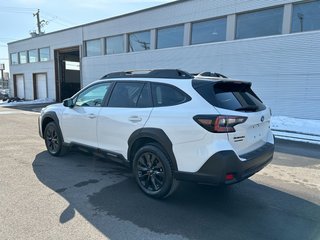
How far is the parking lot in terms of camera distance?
3.12 m

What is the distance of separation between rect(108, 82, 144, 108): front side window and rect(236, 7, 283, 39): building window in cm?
1061

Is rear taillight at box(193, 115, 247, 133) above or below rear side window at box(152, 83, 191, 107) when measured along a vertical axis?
below

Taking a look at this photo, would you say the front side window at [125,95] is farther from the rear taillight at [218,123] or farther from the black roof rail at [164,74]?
the rear taillight at [218,123]

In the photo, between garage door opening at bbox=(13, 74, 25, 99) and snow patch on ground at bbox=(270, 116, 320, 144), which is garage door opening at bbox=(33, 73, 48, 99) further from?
snow patch on ground at bbox=(270, 116, 320, 144)

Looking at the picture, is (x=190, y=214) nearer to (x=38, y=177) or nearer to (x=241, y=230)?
(x=241, y=230)

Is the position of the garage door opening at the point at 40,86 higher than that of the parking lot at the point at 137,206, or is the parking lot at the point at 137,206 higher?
the garage door opening at the point at 40,86

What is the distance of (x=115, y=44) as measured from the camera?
20812 millimetres

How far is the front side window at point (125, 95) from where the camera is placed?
4332mm

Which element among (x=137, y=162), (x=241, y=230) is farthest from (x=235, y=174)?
(x=137, y=162)

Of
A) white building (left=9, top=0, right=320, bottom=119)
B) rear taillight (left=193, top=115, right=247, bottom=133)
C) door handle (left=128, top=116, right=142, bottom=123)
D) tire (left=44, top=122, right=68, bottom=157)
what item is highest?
white building (left=9, top=0, right=320, bottom=119)

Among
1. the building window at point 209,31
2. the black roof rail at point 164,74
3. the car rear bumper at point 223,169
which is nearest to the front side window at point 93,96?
the black roof rail at point 164,74

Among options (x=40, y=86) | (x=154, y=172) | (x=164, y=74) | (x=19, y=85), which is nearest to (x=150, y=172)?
(x=154, y=172)

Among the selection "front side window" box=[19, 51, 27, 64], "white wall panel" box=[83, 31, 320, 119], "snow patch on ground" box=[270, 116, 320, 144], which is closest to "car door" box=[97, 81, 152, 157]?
"snow patch on ground" box=[270, 116, 320, 144]

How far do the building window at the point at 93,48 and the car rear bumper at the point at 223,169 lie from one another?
66.1ft
